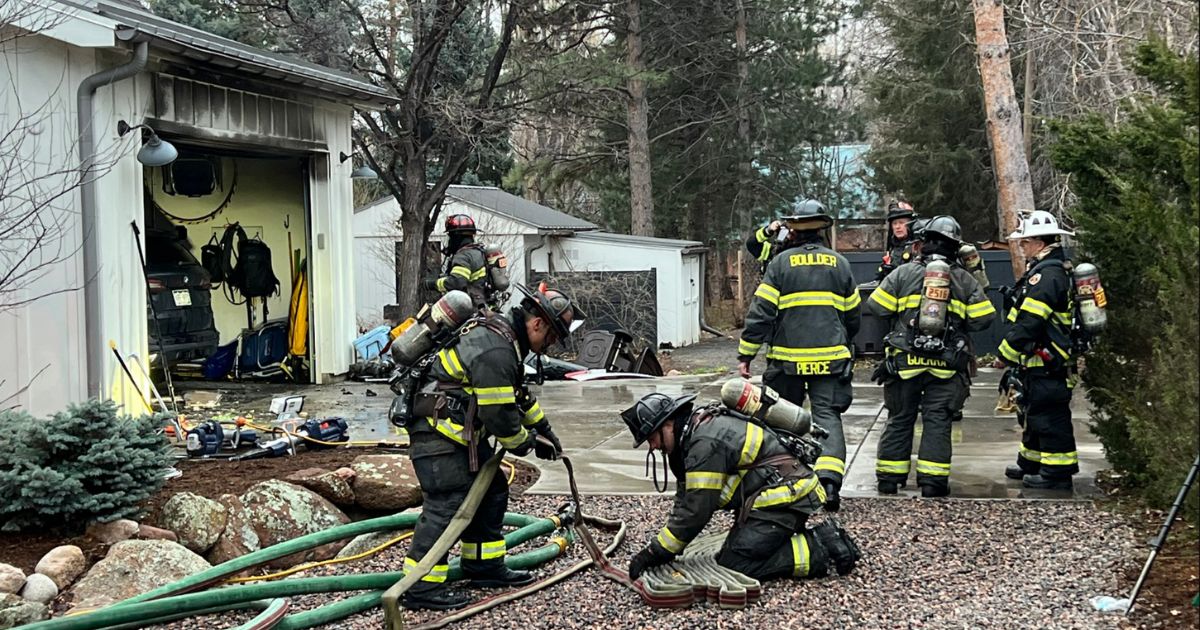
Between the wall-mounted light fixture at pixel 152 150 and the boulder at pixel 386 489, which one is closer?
the boulder at pixel 386 489

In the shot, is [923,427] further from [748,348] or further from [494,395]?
[494,395]

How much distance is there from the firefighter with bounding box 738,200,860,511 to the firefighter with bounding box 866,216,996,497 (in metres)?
0.35

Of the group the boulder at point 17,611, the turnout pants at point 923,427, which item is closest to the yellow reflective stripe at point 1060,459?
the turnout pants at point 923,427

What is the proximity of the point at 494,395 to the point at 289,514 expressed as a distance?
246cm

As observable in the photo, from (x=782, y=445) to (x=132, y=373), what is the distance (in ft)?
21.6

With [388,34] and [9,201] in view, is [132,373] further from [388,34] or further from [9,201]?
[388,34]

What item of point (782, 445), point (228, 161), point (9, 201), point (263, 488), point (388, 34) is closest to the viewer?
point (782, 445)

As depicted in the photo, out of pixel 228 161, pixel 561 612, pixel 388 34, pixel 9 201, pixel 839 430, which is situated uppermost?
pixel 388 34

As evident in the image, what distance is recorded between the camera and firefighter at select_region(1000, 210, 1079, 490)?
761 centimetres

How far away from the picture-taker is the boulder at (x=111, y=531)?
6742 mm

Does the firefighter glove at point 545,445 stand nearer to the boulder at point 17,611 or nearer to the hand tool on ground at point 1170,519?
the boulder at point 17,611

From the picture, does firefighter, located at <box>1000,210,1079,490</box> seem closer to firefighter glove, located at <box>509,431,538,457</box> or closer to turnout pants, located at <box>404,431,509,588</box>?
firefighter glove, located at <box>509,431,538,457</box>

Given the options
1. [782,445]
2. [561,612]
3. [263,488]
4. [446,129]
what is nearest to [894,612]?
[782,445]

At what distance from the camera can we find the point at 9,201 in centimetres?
897
